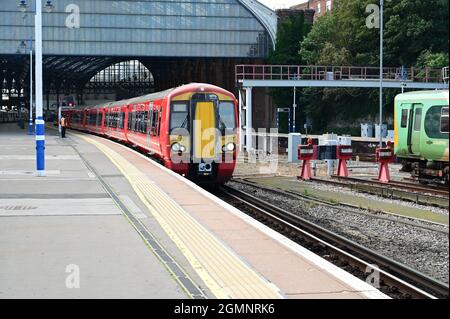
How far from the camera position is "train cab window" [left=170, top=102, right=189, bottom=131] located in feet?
63.7

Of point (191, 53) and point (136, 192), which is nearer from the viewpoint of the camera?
point (136, 192)

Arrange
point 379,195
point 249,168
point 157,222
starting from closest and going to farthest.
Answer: point 157,222
point 379,195
point 249,168

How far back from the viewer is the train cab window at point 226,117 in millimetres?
19312

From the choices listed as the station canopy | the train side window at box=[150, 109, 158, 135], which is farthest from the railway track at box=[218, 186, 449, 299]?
the station canopy

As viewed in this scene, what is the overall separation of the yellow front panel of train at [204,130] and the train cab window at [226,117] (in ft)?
0.72

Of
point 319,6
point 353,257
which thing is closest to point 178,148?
point 353,257

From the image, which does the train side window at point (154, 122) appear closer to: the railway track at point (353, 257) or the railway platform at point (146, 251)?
the railway track at point (353, 257)

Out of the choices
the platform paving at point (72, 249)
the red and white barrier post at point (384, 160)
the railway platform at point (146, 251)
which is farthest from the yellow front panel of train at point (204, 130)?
the red and white barrier post at point (384, 160)

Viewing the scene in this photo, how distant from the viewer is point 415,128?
1856 centimetres

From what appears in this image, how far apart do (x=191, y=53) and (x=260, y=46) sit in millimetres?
7061

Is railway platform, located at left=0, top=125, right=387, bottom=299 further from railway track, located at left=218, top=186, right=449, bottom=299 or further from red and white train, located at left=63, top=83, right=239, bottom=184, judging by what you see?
red and white train, located at left=63, top=83, right=239, bottom=184

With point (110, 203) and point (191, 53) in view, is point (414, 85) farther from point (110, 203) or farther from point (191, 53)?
point (110, 203)
